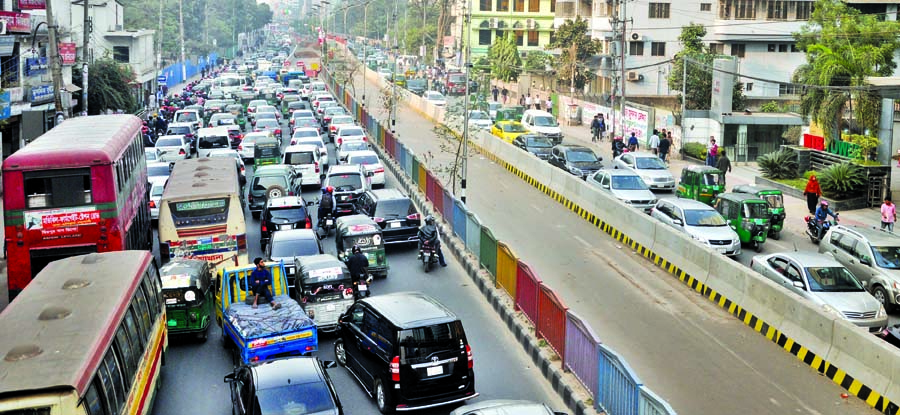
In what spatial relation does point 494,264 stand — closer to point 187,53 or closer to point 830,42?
point 830,42

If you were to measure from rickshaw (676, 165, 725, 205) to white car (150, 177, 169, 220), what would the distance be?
1698 cm

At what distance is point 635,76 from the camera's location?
237ft

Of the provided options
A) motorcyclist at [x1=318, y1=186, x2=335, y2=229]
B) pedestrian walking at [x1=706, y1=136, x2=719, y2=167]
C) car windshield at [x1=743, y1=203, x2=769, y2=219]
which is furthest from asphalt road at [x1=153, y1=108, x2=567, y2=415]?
pedestrian walking at [x1=706, y1=136, x2=719, y2=167]

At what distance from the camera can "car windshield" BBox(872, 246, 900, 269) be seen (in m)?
22.2

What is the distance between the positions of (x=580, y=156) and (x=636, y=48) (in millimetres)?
34689

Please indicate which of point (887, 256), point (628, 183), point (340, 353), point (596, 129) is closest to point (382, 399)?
point (340, 353)

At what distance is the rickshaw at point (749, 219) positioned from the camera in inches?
1069

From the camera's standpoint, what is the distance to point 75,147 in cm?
2075

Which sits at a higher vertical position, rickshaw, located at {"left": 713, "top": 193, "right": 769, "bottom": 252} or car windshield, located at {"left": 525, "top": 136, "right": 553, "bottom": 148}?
car windshield, located at {"left": 525, "top": 136, "right": 553, "bottom": 148}

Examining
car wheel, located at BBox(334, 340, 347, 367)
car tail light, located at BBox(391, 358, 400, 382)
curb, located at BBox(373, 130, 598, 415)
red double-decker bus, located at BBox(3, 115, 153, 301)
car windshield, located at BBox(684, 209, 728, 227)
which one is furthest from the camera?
car windshield, located at BBox(684, 209, 728, 227)

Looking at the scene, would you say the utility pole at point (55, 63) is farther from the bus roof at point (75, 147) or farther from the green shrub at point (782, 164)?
the green shrub at point (782, 164)

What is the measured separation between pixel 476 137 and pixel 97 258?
34893 mm

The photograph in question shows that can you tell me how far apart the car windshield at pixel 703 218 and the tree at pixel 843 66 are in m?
12.3

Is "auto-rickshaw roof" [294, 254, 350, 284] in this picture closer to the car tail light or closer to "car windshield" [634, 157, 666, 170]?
the car tail light
